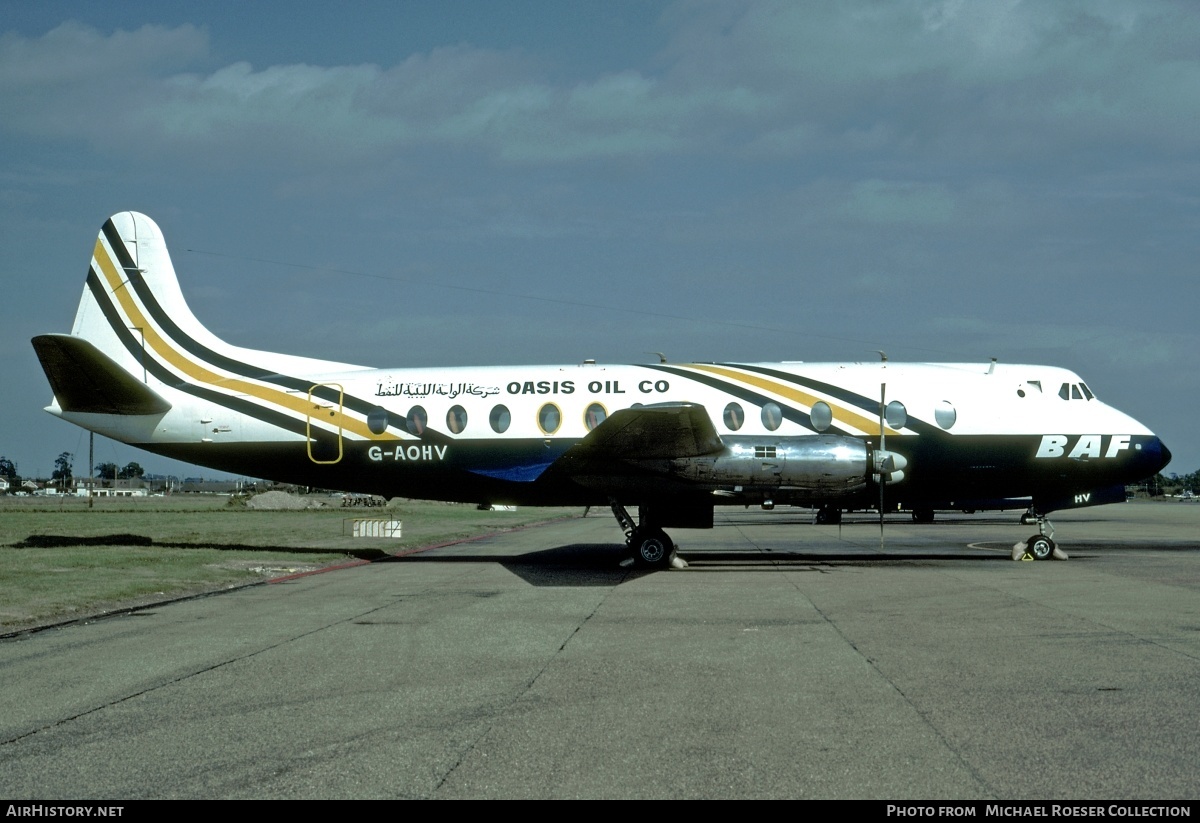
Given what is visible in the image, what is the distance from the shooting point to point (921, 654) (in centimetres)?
1145

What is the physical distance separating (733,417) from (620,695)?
14750 mm

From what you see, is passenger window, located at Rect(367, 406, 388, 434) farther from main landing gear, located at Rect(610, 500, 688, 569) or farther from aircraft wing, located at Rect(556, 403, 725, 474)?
main landing gear, located at Rect(610, 500, 688, 569)

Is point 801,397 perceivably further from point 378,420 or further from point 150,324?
point 150,324

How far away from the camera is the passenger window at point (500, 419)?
79.5ft

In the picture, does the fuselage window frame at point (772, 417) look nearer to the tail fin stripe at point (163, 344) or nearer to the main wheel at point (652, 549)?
the main wheel at point (652, 549)

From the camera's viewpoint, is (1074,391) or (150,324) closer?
(1074,391)

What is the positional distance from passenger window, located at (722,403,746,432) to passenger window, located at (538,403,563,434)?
12.3 feet

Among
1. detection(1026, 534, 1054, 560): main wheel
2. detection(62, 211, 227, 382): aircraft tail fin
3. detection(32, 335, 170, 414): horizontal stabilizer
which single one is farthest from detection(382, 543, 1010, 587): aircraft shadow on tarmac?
detection(62, 211, 227, 382): aircraft tail fin

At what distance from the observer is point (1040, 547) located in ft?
80.7

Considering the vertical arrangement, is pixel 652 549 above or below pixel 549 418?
below

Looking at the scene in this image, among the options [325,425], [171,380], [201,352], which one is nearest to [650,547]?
[325,425]

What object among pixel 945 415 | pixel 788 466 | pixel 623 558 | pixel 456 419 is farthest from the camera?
pixel 623 558

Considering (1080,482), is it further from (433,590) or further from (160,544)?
(160,544)

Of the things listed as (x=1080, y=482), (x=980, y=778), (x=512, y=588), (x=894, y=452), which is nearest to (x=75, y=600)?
(x=512, y=588)
